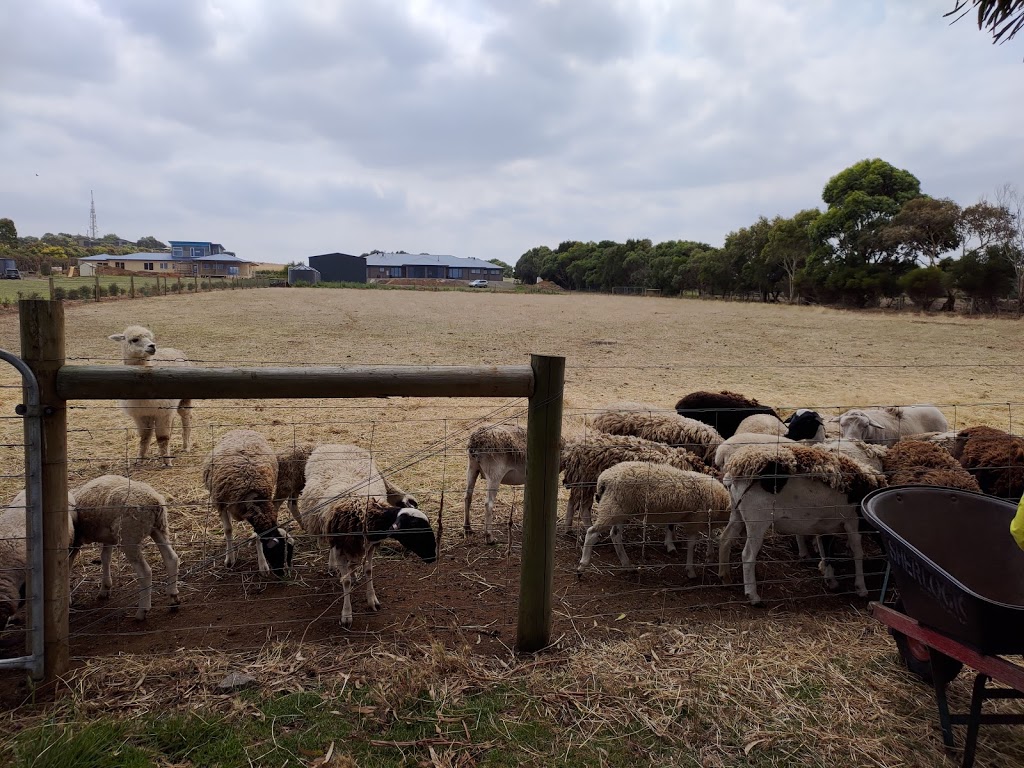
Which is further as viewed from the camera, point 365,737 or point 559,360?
point 559,360

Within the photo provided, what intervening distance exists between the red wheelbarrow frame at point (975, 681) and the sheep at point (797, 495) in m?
1.52

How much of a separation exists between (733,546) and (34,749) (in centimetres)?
495

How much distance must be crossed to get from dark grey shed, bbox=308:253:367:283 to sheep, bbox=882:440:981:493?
126 metres

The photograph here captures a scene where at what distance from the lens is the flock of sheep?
4281mm

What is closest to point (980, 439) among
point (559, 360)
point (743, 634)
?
point (743, 634)

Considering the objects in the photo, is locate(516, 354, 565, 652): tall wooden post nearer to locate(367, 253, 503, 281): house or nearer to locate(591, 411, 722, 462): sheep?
locate(591, 411, 722, 462): sheep

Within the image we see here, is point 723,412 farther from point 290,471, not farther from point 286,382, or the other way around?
point 286,382

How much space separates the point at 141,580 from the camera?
13.6 feet

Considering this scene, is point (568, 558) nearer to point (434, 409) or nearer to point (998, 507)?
point (998, 507)

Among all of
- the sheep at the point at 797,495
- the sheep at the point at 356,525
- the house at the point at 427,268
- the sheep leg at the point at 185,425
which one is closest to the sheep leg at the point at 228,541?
the sheep at the point at 356,525

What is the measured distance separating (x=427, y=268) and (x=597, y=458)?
4935 inches

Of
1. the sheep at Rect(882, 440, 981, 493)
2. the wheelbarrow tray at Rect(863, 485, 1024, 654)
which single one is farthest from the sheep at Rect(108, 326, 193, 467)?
the sheep at Rect(882, 440, 981, 493)

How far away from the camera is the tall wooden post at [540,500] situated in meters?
3.45

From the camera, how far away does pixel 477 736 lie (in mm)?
2947
